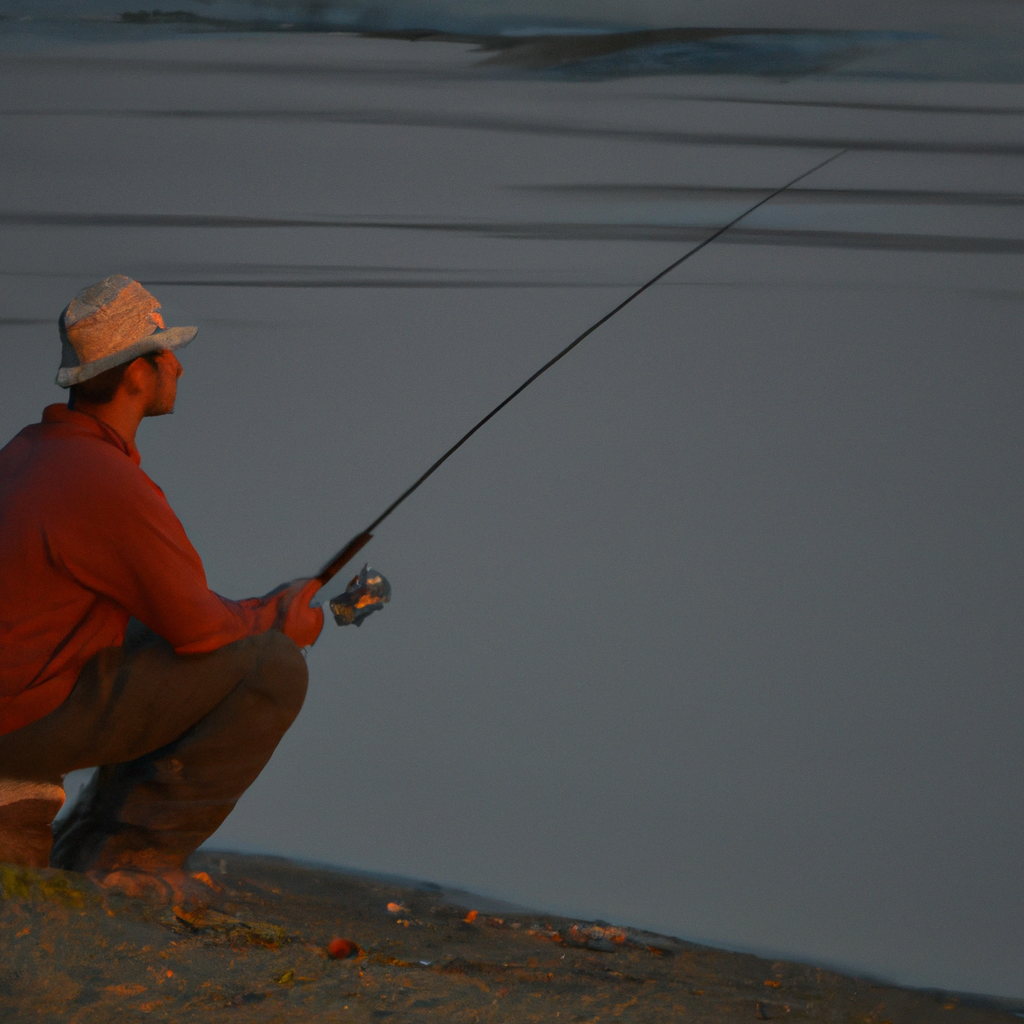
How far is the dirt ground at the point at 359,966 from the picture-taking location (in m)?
1.15

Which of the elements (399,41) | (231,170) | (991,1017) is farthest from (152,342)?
(991,1017)

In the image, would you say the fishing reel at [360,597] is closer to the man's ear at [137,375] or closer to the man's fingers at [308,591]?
the man's fingers at [308,591]

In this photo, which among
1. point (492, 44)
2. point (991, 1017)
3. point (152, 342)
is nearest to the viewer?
point (152, 342)

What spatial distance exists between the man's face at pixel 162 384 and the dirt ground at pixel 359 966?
0.55 meters

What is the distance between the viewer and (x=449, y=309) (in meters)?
2.16

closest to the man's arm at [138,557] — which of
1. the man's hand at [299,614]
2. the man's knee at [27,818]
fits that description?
the man's hand at [299,614]

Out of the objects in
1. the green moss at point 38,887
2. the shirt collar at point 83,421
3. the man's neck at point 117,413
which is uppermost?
the man's neck at point 117,413

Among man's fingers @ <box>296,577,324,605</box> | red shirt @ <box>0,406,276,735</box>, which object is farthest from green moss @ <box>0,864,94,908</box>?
man's fingers @ <box>296,577,324,605</box>

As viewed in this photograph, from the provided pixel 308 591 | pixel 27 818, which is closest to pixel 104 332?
pixel 308 591

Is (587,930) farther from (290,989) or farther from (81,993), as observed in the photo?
(81,993)

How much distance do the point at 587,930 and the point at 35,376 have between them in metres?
1.41

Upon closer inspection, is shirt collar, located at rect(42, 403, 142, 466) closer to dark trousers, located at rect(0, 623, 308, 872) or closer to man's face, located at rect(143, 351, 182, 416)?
man's face, located at rect(143, 351, 182, 416)

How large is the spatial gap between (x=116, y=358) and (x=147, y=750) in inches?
18.3

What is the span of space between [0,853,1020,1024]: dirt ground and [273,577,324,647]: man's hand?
1.16 feet
